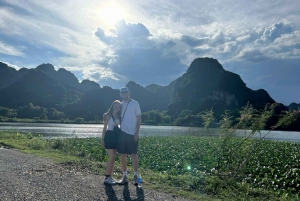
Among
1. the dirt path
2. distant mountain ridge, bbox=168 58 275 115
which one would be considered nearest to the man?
the dirt path

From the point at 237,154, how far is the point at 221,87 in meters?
131

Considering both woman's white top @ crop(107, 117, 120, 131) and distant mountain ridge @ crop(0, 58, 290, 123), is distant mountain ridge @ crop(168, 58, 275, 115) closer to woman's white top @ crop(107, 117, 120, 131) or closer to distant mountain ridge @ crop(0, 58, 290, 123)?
distant mountain ridge @ crop(0, 58, 290, 123)

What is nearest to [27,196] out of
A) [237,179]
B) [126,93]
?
[126,93]

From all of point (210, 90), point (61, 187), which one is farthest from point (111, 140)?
point (210, 90)

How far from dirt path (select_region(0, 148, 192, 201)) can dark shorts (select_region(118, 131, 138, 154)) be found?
749mm

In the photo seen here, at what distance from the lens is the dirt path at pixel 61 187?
4.99 metres

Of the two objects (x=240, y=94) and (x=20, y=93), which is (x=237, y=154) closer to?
(x=240, y=94)

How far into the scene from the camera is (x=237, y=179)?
24.2ft

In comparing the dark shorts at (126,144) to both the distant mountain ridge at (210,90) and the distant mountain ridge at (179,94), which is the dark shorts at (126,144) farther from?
the distant mountain ridge at (210,90)

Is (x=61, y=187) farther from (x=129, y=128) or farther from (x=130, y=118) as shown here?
(x=130, y=118)

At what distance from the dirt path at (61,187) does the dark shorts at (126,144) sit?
0.75 m

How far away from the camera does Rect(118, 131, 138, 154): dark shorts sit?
19.2 feet

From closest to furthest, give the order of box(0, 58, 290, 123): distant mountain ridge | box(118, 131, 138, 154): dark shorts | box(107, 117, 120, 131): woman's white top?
box(118, 131, 138, 154): dark shorts → box(107, 117, 120, 131): woman's white top → box(0, 58, 290, 123): distant mountain ridge

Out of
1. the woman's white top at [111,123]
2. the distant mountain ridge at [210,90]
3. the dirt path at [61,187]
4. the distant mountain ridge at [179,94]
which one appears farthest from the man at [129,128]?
the distant mountain ridge at [210,90]
